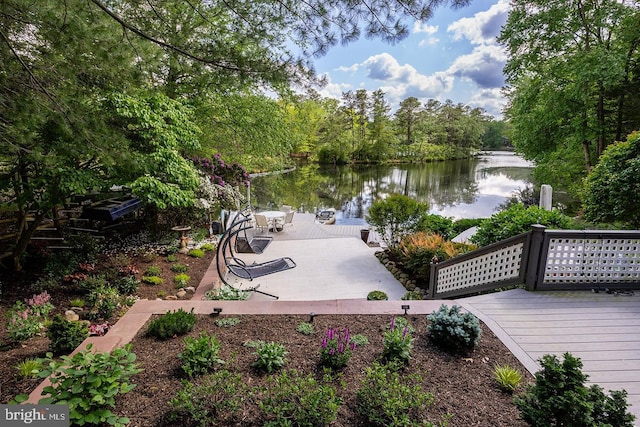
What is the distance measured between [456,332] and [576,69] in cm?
1139

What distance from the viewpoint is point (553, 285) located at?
13.5ft

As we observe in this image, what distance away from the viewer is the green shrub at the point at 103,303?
391 centimetres

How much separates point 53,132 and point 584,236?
7211mm

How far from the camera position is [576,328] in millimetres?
3230

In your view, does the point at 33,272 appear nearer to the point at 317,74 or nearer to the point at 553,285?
the point at 317,74

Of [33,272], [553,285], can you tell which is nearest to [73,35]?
[33,272]

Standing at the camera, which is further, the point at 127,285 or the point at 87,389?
the point at 127,285

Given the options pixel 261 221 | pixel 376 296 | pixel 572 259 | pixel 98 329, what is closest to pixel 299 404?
pixel 98 329

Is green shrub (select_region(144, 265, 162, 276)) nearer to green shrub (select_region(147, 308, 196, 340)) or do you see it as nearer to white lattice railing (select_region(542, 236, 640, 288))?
green shrub (select_region(147, 308, 196, 340))

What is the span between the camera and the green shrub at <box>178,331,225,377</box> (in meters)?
2.34

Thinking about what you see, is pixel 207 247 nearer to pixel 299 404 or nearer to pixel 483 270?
pixel 483 270

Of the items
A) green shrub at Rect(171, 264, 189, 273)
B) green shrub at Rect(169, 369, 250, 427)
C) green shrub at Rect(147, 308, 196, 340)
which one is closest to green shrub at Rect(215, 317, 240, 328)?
green shrub at Rect(147, 308, 196, 340)

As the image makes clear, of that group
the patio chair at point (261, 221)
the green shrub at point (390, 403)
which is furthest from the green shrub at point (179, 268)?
the green shrub at point (390, 403)

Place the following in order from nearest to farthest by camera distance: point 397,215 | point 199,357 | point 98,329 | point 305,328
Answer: point 199,357
point 305,328
point 98,329
point 397,215
